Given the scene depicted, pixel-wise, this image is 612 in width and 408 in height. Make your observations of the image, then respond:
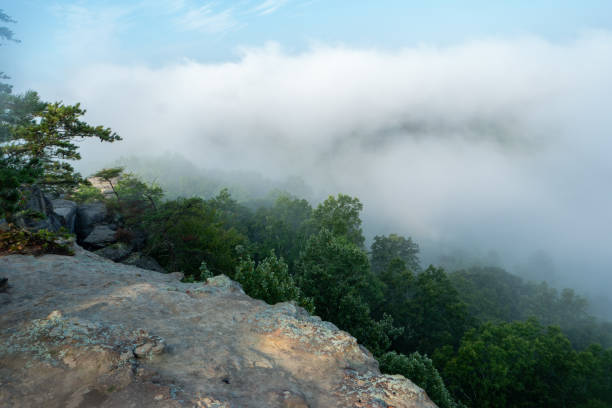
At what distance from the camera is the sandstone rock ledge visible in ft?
20.9

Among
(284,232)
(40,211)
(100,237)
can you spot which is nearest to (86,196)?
(100,237)

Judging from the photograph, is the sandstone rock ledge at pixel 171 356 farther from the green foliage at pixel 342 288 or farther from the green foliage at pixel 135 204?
the green foliage at pixel 342 288

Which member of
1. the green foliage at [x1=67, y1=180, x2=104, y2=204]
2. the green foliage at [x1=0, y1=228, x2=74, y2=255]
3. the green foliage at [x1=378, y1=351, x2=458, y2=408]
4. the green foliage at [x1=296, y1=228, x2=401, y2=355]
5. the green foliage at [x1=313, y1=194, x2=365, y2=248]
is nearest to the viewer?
the green foliage at [x1=0, y1=228, x2=74, y2=255]

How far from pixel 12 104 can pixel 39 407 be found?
22.2 m

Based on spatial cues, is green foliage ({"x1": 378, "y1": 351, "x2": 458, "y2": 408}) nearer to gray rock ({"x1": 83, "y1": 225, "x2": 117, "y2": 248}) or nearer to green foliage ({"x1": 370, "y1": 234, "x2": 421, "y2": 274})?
gray rock ({"x1": 83, "y1": 225, "x2": 117, "y2": 248})

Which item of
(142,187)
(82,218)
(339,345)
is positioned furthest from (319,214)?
(339,345)

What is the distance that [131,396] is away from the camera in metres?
6.14

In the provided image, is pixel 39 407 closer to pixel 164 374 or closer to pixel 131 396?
pixel 131 396

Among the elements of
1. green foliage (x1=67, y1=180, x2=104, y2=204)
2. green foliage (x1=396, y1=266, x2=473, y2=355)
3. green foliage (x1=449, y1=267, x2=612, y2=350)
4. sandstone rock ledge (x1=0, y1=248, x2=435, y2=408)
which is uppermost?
sandstone rock ledge (x1=0, y1=248, x2=435, y2=408)

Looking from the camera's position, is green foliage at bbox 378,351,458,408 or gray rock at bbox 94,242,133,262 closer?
green foliage at bbox 378,351,458,408

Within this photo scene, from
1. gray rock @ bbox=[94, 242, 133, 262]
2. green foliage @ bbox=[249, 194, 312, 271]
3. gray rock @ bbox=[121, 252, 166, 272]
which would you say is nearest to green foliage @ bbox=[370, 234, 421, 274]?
green foliage @ bbox=[249, 194, 312, 271]

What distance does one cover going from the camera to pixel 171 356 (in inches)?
307

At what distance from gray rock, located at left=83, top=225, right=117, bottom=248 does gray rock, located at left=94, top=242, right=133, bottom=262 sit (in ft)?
3.33

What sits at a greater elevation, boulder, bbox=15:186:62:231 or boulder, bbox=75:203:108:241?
boulder, bbox=15:186:62:231
